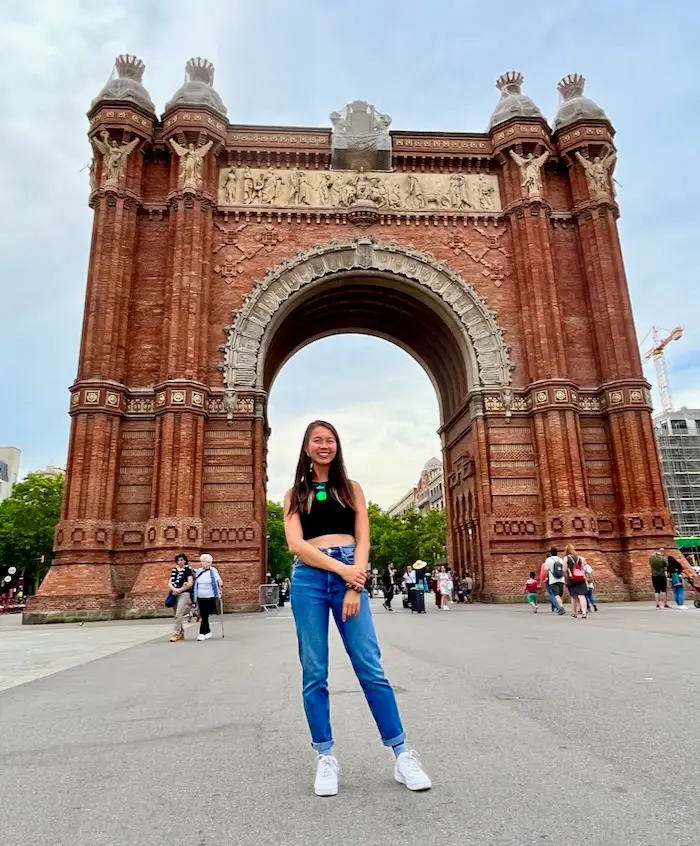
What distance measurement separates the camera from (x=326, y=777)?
306 centimetres

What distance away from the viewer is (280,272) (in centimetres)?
2577

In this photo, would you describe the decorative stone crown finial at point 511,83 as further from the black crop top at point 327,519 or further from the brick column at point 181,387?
the black crop top at point 327,519

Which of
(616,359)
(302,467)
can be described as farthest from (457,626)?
(616,359)

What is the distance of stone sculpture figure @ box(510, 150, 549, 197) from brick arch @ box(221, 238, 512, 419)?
194 inches

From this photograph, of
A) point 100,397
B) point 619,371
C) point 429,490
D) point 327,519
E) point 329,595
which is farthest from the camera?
point 429,490

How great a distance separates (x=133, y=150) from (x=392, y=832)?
2778 cm

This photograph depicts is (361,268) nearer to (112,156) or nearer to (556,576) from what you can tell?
(112,156)

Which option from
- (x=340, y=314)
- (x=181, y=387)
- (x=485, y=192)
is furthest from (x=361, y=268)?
(x=181, y=387)

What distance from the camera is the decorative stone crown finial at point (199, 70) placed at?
91.4 feet

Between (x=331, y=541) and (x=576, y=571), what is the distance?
13960mm

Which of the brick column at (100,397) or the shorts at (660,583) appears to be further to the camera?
the brick column at (100,397)

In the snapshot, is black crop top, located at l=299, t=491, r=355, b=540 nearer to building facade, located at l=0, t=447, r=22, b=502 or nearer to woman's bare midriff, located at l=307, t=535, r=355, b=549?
woman's bare midriff, located at l=307, t=535, r=355, b=549

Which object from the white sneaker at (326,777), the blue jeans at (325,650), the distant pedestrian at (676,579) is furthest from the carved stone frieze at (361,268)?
the white sneaker at (326,777)

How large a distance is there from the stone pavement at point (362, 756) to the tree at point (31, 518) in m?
47.0
